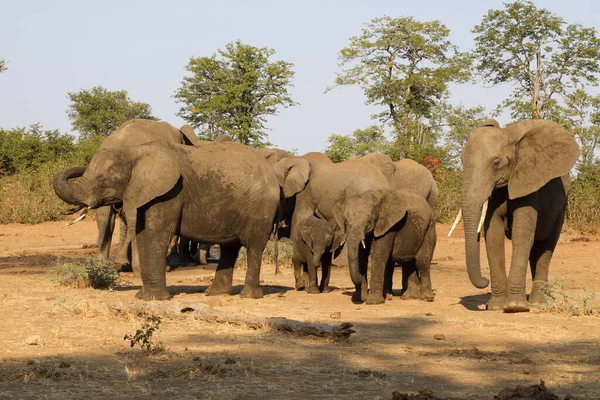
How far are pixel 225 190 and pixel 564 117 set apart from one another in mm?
37640

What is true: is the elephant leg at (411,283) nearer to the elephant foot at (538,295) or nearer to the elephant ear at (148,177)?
the elephant foot at (538,295)

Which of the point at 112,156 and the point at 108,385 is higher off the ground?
the point at 112,156

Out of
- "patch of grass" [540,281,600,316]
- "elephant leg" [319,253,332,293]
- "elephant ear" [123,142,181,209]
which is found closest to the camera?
"patch of grass" [540,281,600,316]

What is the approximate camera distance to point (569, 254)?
80.3 ft

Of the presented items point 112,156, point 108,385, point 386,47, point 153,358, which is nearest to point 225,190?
point 112,156

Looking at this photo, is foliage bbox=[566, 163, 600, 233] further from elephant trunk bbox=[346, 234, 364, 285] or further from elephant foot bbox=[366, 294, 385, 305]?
elephant trunk bbox=[346, 234, 364, 285]

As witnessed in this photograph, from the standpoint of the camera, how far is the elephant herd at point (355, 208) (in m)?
12.4

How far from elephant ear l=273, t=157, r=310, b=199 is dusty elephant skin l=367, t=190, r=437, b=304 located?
4972 millimetres

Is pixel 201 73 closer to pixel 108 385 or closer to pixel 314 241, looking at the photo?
pixel 314 241

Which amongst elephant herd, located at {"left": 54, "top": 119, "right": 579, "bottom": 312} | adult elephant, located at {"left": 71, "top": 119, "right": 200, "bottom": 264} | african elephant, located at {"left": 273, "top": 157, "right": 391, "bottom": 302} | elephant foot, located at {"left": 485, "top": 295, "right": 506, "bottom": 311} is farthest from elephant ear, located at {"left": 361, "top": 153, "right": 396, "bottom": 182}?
elephant foot, located at {"left": 485, "top": 295, "right": 506, "bottom": 311}

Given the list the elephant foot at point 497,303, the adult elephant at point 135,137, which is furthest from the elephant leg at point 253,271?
the elephant foot at point 497,303

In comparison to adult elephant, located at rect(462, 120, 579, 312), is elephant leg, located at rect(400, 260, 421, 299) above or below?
below

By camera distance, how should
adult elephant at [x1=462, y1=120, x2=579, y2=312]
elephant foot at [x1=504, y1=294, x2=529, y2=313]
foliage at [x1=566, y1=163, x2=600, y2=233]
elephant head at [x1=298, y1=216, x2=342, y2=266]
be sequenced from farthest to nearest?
foliage at [x1=566, y1=163, x2=600, y2=233] → elephant head at [x1=298, y1=216, x2=342, y2=266] → elephant foot at [x1=504, y1=294, x2=529, y2=313] → adult elephant at [x1=462, y1=120, x2=579, y2=312]

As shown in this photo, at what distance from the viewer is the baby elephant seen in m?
14.9
